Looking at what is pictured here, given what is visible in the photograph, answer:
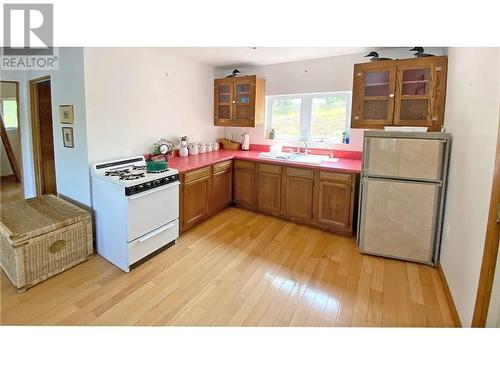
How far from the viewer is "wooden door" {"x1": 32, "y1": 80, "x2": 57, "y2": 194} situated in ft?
11.5

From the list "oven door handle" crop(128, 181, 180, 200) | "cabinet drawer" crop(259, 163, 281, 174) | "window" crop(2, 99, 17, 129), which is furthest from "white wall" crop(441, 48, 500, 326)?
"window" crop(2, 99, 17, 129)

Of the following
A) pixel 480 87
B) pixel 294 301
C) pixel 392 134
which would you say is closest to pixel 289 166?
pixel 392 134

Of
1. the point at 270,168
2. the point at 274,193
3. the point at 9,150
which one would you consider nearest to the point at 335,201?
the point at 274,193

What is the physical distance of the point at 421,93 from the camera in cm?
282

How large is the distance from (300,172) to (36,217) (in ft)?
9.00

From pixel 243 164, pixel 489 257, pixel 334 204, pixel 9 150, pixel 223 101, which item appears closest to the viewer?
pixel 489 257

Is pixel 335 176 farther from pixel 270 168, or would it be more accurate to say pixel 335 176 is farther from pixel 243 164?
pixel 243 164

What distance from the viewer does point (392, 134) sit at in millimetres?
2615

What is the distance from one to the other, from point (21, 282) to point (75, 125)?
1446mm

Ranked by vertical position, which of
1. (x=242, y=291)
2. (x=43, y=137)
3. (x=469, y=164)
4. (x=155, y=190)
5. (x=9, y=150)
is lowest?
(x=242, y=291)

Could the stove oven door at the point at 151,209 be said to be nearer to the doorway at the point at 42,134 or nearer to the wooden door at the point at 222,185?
the wooden door at the point at 222,185

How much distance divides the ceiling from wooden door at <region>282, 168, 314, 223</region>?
1436mm

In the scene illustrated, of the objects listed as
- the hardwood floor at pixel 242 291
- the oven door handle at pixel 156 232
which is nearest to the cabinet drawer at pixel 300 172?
the hardwood floor at pixel 242 291
